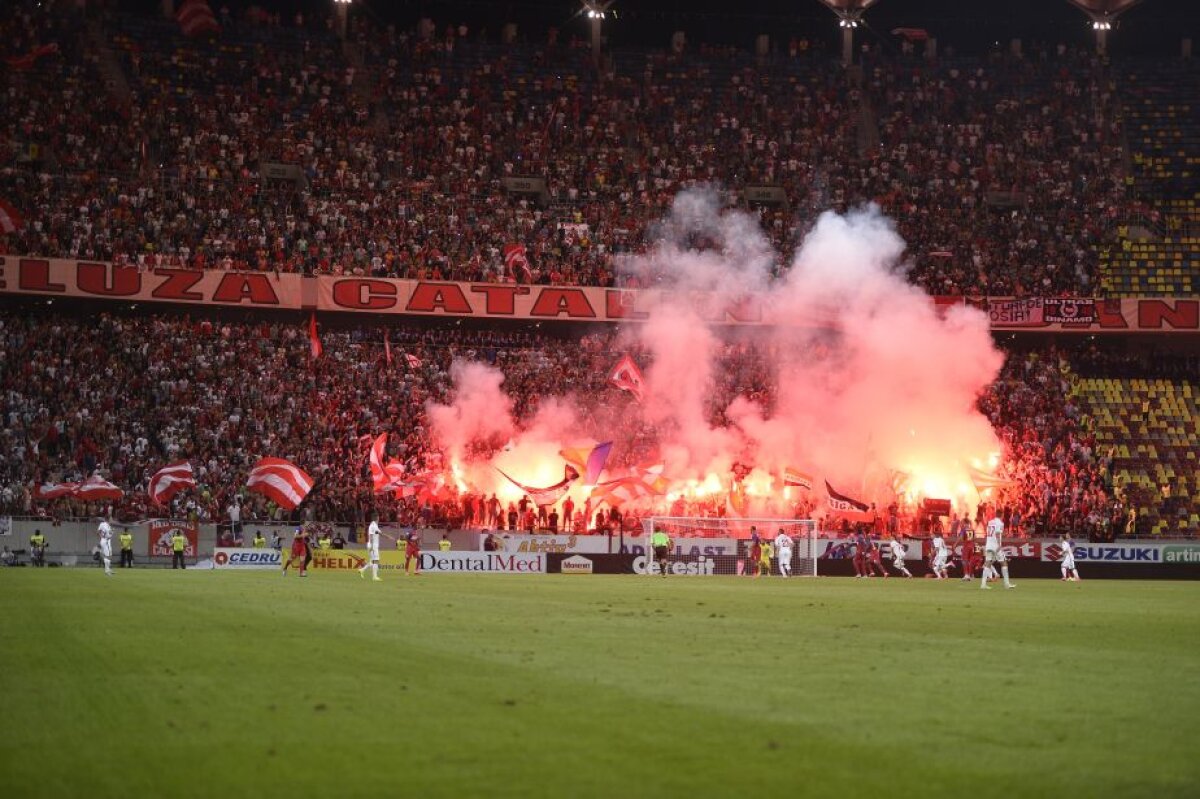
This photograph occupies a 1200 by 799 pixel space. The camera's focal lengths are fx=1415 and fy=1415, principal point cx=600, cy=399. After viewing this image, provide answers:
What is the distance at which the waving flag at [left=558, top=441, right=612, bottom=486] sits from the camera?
48.8 metres

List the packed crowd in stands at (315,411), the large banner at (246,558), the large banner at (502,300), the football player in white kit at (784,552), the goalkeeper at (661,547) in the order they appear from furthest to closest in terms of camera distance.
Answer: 1. the large banner at (502,300)
2. the packed crowd in stands at (315,411)
3. the goalkeeper at (661,547)
4. the football player in white kit at (784,552)
5. the large banner at (246,558)

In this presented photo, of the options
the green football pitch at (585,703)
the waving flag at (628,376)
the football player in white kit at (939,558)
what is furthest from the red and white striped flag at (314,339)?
the green football pitch at (585,703)

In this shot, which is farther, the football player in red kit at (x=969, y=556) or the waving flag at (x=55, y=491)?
the waving flag at (x=55, y=491)

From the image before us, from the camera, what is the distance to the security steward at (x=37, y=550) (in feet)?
135

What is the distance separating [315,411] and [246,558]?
803 cm

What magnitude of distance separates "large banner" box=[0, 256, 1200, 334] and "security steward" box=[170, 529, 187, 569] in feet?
37.3

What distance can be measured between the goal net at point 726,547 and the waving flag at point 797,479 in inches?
66.5

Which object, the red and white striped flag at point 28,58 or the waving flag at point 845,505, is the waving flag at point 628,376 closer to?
the waving flag at point 845,505

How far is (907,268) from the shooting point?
56.4 m

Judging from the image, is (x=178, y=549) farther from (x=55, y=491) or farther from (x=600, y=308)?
(x=600, y=308)

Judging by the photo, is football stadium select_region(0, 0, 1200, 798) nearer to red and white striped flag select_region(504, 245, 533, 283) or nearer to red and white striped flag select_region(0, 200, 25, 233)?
red and white striped flag select_region(504, 245, 533, 283)

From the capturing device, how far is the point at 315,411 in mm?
49781

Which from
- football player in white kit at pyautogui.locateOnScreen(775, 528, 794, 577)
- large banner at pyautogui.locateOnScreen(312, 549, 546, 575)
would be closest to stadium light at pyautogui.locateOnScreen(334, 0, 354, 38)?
large banner at pyautogui.locateOnScreen(312, 549, 546, 575)

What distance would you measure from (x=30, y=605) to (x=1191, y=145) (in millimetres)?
55981
